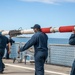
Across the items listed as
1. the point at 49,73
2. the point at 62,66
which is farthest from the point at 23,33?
the point at 49,73

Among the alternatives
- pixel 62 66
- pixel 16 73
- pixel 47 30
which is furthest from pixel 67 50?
pixel 16 73

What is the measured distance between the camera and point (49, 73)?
13.6 m

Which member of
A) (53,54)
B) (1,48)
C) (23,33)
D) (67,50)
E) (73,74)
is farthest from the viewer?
(23,33)

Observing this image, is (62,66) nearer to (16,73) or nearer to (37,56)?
(16,73)

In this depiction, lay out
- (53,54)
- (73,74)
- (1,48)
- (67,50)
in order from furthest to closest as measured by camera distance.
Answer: (53,54)
(67,50)
(1,48)
(73,74)

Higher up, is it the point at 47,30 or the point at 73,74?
the point at 47,30

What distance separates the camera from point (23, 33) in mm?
21203

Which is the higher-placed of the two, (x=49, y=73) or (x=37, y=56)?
(x=37, y=56)

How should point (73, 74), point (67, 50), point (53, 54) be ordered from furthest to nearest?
point (53, 54)
point (67, 50)
point (73, 74)

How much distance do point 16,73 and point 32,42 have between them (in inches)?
138

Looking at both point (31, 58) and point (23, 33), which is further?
point (23, 33)

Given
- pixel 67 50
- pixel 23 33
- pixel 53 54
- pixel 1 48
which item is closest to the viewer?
pixel 1 48

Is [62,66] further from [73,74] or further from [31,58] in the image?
[73,74]

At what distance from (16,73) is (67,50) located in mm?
3848
